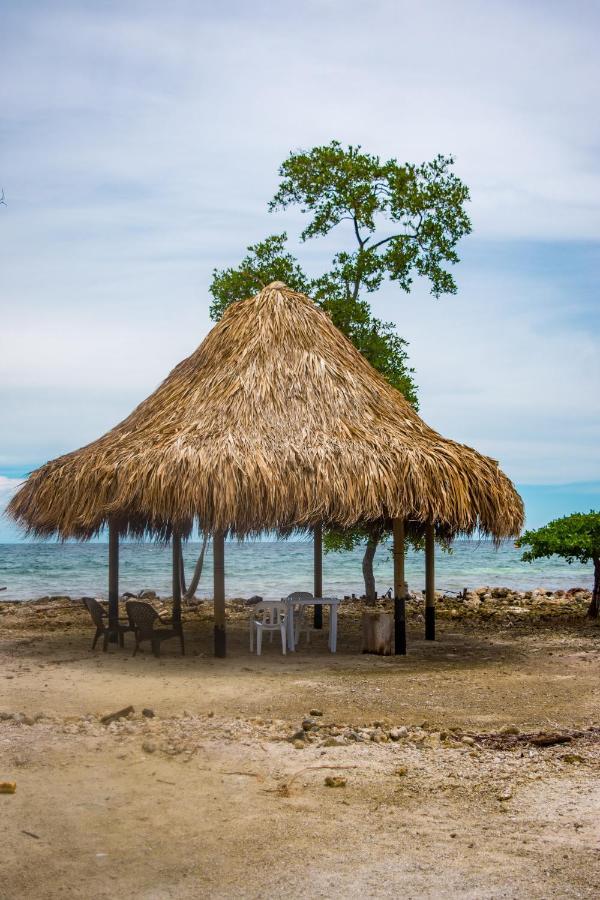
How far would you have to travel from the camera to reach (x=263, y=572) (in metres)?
37.2

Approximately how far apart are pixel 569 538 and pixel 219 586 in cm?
547

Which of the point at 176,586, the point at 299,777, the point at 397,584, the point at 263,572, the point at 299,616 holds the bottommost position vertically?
the point at 263,572

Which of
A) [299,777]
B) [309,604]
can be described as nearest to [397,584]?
[309,604]

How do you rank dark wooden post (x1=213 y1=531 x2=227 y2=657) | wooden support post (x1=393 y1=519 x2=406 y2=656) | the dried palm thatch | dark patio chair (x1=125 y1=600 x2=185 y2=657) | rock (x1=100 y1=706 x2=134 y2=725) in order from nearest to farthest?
rock (x1=100 y1=706 x2=134 y2=725) < the dried palm thatch < dark wooden post (x1=213 y1=531 x2=227 y2=657) < dark patio chair (x1=125 y1=600 x2=185 y2=657) < wooden support post (x1=393 y1=519 x2=406 y2=656)

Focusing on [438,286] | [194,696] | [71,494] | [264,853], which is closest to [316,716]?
[194,696]

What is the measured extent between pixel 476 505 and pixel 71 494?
14.0 feet

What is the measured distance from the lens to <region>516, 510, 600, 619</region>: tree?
13.2 meters

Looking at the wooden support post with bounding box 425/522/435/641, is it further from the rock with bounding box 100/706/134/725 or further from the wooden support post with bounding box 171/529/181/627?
the rock with bounding box 100/706/134/725

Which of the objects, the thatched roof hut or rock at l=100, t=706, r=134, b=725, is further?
the thatched roof hut

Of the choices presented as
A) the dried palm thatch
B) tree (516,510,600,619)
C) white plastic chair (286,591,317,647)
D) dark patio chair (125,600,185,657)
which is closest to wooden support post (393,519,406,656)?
the dried palm thatch

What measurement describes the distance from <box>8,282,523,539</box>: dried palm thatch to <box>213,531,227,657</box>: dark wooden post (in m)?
0.33

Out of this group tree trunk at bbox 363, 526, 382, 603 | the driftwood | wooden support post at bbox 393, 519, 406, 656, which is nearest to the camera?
the driftwood

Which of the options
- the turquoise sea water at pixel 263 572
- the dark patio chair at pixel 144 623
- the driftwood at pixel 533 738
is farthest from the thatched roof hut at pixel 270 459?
the turquoise sea water at pixel 263 572

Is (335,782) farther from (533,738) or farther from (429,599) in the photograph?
(429,599)
